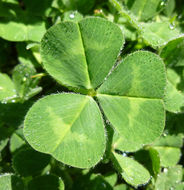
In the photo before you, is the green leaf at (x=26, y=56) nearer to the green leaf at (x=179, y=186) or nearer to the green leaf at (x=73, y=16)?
the green leaf at (x=73, y=16)

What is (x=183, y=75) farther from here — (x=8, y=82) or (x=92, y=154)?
(x=8, y=82)

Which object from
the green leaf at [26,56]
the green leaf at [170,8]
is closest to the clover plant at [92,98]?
the green leaf at [26,56]

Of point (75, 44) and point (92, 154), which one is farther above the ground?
point (75, 44)

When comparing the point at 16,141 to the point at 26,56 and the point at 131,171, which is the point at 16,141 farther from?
the point at 131,171

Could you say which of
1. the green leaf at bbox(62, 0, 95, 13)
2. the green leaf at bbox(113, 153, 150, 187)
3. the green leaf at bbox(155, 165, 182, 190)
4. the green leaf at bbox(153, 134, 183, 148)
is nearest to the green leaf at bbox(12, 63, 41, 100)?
the green leaf at bbox(62, 0, 95, 13)

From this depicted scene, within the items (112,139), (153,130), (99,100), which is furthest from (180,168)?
(99,100)

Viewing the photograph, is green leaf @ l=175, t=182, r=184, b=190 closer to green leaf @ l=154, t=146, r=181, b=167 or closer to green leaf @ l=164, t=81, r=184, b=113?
green leaf @ l=154, t=146, r=181, b=167
